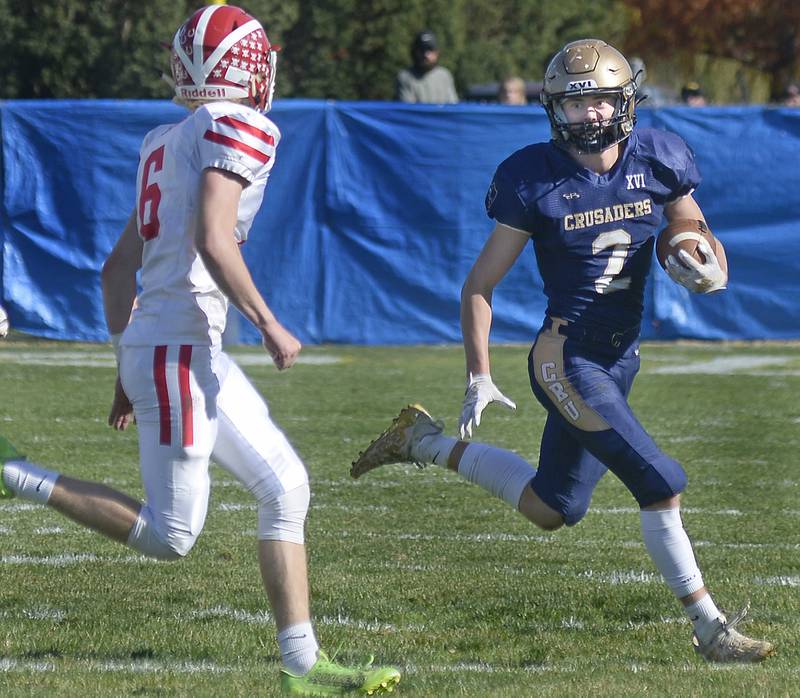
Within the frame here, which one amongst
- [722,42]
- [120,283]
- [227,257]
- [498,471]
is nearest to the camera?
[227,257]

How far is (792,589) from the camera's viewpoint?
4871 mm

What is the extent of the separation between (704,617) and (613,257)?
1.01 metres

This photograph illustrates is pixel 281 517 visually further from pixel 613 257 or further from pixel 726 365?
pixel 726 365

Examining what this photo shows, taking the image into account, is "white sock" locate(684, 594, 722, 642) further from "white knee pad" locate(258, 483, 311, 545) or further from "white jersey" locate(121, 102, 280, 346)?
"white jersey" locate(121, 102, 280, 346)

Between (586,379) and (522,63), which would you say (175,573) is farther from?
(522,63)

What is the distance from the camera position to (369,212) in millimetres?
11992

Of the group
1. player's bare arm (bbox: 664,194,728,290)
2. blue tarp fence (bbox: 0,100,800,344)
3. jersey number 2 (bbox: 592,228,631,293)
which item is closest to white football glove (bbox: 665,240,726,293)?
player's bare arm (bbox: 664,194,728,290)

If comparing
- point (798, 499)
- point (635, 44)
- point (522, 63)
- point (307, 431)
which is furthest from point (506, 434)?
point (635, 44)

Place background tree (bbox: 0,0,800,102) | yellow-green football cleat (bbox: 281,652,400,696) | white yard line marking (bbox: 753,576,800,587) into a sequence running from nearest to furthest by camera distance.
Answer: yellow-green football cleat (bbox: 281,652,400,696) → white yard line marking (bbox: 753,576,800,587) → background tree (bbox: 0,0,800,102)

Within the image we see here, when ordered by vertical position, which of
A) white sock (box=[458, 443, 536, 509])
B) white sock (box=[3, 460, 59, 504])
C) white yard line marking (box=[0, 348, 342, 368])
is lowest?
white yard line marking (box=[0, 348, 342, 368])

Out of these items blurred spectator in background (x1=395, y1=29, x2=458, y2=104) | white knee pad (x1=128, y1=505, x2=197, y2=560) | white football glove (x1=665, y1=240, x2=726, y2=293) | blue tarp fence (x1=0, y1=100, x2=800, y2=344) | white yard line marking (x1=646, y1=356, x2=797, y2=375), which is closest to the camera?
white knee pad (x1=128, y1=505, x2=197, y2=560)

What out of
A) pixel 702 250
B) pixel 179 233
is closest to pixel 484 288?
pixel 702 250

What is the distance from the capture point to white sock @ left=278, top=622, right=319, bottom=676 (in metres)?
3.68

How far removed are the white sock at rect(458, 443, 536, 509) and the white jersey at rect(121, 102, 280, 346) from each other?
136 centimetres
